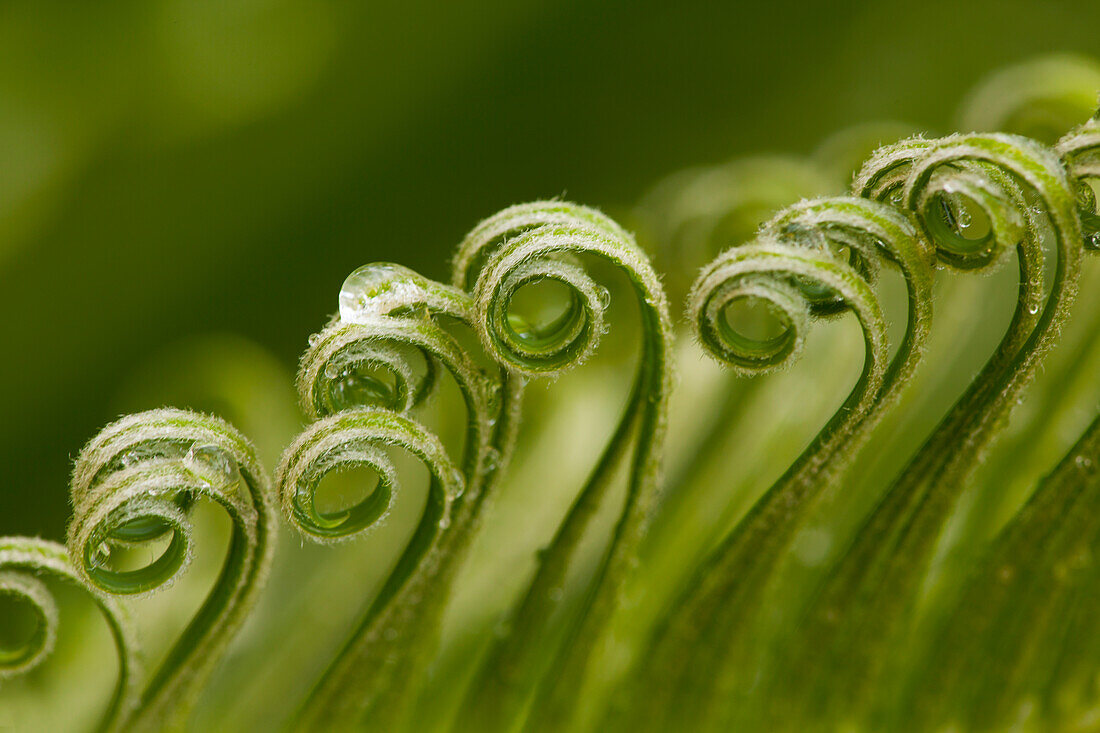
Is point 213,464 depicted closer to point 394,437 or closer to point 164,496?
point 164,496

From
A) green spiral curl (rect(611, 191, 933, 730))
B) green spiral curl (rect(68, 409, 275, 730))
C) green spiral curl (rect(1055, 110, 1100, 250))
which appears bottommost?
green spiral curl (rect(68, 409, 275, 730))

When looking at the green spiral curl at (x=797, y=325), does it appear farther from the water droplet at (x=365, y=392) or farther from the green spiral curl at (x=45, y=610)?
the green spiral curl at (x=45, y=610)

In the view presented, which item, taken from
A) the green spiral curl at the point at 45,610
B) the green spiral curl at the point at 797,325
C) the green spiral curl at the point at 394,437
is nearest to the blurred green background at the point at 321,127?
the green spiral curl at the point at 45,610

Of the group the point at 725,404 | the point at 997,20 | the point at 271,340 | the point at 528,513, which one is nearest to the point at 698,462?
the point at 725,404

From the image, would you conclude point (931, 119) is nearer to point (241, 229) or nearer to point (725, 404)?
point (725, 404)

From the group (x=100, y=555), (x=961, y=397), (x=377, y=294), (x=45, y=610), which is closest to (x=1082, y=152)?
(x=961, y=397)

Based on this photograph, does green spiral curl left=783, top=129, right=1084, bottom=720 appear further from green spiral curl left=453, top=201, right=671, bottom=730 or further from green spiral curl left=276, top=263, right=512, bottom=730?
green spiral curl left=276, top=263, right=512, bottom=730

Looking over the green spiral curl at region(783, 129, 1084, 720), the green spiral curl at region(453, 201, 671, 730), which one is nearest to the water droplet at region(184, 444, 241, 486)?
the green spiral curl at region(453, 201, 671, 730)
